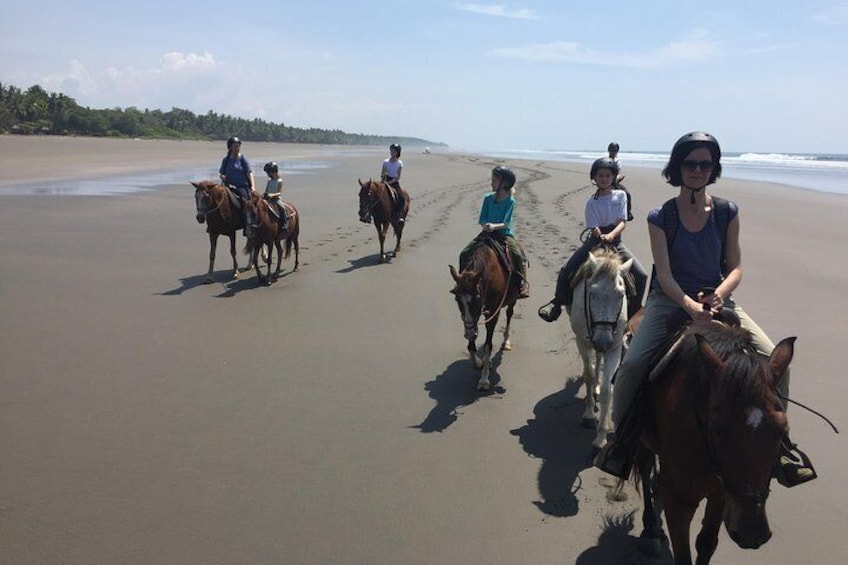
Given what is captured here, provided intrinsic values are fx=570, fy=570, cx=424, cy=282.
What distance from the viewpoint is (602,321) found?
15.8 feet

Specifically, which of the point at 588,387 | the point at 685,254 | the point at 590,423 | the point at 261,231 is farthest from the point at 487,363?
the point at 261,231

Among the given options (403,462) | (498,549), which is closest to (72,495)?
(403,462)

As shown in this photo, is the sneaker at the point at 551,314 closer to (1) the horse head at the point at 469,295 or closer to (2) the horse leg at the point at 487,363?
(2) the horse leg at the point at 487,363

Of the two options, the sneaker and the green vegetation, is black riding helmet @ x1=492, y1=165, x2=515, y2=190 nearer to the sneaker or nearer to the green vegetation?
the sneaker

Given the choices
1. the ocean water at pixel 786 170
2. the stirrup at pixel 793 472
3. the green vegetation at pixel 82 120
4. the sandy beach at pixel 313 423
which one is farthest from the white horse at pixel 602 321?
the green vegetation at pixel 82 120

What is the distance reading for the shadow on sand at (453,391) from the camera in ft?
17.6

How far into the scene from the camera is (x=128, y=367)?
6238 millimetres

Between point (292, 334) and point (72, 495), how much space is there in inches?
152

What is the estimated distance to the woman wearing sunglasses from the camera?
11.3 feet

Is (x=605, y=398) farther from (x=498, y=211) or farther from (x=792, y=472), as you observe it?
(x=498, y=211)

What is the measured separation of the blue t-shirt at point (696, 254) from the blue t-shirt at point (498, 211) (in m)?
3.25

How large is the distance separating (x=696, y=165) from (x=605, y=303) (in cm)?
169

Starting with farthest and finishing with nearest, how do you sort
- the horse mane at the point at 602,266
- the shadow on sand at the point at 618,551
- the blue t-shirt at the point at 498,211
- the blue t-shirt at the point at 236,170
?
the blue t-shirt at the point at 236,170 → the blue t-shirt at the point at 498,211 → the horse mane at the point at 602,266 → the shadow on sand at the point at 618,551

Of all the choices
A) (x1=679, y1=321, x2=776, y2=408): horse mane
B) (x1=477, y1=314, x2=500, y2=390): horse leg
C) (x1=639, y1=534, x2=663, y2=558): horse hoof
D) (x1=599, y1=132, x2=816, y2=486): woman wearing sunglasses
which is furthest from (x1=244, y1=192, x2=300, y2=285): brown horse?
(x1=679, y1=321, x2=776, y2=408): horse mane
